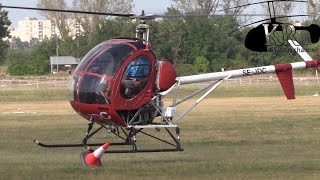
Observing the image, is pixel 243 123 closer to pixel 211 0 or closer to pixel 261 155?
pixel 261 155

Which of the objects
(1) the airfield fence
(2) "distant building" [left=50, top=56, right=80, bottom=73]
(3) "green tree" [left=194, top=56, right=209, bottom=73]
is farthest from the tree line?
(2) "distant building" [left=50, top=56, right=80, bottom=73]

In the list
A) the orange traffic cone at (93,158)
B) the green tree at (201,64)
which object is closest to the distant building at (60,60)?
the green tree at (201,64)

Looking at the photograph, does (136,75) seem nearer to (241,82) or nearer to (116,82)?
(116,82)

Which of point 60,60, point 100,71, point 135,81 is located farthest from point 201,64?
point 100,71

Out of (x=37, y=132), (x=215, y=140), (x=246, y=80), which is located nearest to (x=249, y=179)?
(x=215, y=140)

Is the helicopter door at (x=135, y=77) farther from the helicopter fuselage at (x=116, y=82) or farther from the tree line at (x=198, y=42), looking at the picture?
the tree line at (x=198, y=42)

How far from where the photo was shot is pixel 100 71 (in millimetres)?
17094

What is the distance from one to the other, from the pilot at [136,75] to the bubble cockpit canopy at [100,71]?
23cm

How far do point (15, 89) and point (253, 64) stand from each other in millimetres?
27043

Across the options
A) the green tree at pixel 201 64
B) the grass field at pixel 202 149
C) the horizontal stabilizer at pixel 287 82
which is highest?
the horizontal stabilizer at pixel 287 82

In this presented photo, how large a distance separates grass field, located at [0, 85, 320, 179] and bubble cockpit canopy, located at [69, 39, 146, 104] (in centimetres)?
141

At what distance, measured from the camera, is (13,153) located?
2009 centimetres

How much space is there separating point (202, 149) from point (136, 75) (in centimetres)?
434

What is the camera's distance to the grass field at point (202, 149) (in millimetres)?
15266
